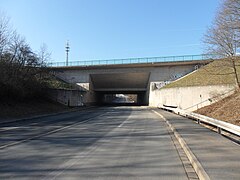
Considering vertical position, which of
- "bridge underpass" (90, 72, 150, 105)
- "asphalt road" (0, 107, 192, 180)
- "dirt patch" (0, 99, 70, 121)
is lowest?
"asphalt road" (0, 107, 192, 180)

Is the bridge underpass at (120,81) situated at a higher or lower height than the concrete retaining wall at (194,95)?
higher

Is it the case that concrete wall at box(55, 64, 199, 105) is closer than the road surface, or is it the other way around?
the road surface

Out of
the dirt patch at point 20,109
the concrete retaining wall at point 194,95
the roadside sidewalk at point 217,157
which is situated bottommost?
the roadside sidewalk at point 217,157

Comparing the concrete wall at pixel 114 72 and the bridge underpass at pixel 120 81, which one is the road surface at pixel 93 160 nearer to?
the concrete wall at pixel 114 72

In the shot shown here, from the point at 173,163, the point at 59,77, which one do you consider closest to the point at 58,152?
the point at 173,163

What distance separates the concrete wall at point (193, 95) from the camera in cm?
3306

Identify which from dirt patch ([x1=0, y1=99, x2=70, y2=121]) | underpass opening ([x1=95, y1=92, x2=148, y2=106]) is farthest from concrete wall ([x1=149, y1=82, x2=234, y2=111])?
underpass opening ([x1=95, y1=92, x2=148, y2=106])

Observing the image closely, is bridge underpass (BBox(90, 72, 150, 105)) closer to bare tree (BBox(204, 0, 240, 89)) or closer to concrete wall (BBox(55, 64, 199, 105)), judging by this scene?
concrete wall (BBox(55, 64, 199, 105))

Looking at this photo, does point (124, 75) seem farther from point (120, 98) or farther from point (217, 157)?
point (120, 98)

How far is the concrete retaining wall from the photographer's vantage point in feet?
108

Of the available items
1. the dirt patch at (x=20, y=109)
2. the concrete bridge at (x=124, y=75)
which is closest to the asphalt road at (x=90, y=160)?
the dirt patch at (x=20, y=109)

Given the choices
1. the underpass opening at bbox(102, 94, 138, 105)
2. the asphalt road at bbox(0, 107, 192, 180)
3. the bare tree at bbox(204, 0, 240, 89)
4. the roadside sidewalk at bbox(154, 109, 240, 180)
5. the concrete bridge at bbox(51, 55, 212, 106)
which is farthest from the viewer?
the underpass opening at bbox(102, 94, 138, 105)

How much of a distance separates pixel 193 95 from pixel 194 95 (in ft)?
0.75

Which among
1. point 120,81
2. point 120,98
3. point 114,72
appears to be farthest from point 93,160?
point 120,98
